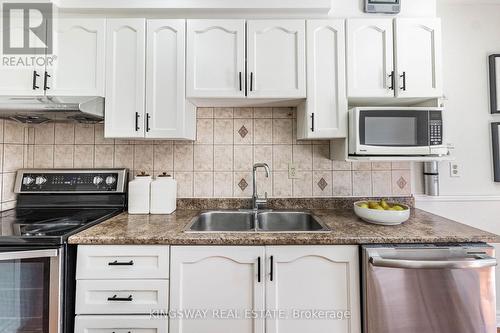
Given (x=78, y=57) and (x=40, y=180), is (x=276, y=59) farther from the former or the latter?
(x=40, y=180)

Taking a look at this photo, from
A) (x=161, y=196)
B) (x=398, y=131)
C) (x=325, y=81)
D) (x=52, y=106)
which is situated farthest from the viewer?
(x=161, y=196)

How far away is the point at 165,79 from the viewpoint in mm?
1575

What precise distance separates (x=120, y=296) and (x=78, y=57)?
1467mm

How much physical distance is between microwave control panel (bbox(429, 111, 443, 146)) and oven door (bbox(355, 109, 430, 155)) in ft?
0.07

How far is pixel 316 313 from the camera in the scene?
1.22 meters

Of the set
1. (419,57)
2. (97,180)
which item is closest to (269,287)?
(97,180)

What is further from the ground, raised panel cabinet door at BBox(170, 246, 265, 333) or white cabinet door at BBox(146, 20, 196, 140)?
white cabinet door at BBox(146, 20, 196, 140)

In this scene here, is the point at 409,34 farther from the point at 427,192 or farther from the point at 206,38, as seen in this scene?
the point at 206,38

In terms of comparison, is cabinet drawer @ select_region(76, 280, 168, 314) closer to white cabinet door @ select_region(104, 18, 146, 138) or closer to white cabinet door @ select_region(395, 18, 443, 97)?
white cabinet door @ select_region(104, 18, 146, 138)

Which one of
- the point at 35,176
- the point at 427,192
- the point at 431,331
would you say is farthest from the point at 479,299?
the point at 35,176

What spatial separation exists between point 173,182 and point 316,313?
1.20m

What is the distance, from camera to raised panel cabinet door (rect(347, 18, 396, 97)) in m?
1.57

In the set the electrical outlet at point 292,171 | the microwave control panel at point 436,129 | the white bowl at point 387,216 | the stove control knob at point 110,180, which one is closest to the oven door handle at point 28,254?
the stove control knob at point 110,180

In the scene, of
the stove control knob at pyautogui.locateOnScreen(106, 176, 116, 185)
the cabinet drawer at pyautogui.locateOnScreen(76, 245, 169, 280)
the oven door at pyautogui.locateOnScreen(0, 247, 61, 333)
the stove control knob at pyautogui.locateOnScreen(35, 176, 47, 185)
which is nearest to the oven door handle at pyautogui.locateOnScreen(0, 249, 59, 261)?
the oven door at pyautogui.locateOnScreen(0, 247, 61, 333)
